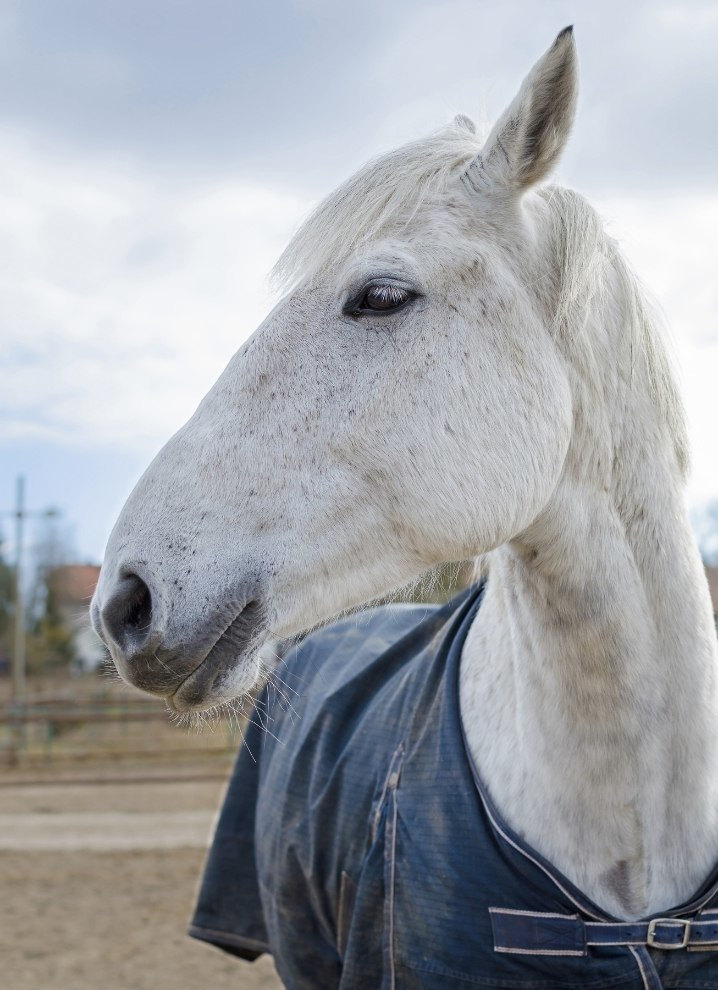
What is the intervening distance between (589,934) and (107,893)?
5.51m

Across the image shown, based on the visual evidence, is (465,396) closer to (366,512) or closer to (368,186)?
(366,512)

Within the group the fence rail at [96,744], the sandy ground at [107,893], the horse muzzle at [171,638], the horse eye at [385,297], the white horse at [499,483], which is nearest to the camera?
the horse muzzle at [171,638]

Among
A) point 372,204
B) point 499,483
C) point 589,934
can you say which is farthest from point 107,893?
point 372,204

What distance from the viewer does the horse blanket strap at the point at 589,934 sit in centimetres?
178

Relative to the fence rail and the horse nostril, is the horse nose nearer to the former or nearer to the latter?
the horse nostril

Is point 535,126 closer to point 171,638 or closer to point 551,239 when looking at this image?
point 551,239

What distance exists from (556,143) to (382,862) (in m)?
1.61

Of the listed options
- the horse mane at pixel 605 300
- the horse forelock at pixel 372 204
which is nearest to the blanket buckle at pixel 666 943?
the horse mane at pixel 605 300

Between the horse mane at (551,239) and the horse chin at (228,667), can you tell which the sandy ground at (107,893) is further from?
the horse mane at (551,239)

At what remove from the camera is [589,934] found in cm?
179

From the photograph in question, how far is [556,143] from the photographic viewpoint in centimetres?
178

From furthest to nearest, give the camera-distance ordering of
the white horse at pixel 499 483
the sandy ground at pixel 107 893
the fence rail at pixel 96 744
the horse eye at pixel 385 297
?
1. the fence rail at pixel 96 744
2. the sandy ground at pixel 107 893
3. the horse eye at pixel 385 297
4. the white horse at pixel 499 483

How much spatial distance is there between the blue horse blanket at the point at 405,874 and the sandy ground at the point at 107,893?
2.09m

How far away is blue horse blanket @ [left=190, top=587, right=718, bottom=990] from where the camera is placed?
71.1 inches
